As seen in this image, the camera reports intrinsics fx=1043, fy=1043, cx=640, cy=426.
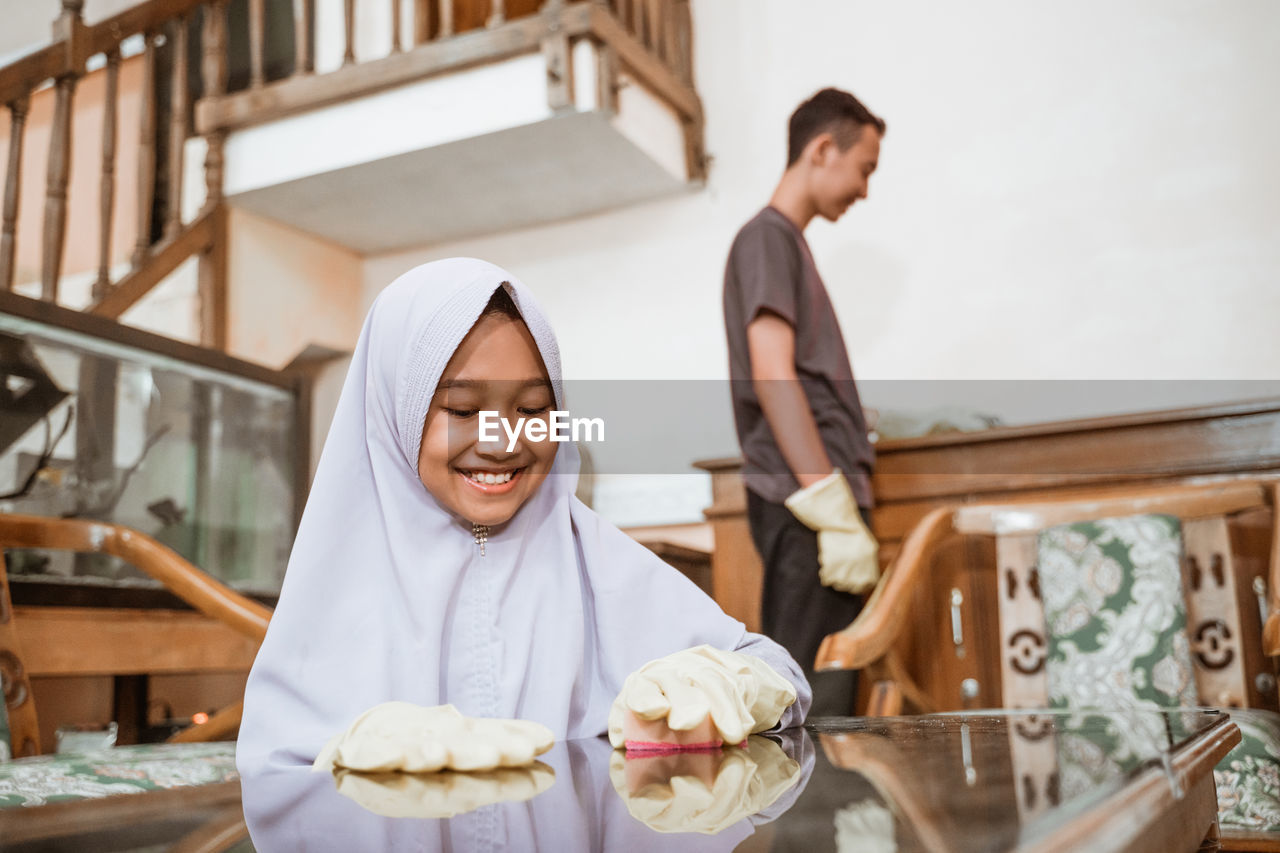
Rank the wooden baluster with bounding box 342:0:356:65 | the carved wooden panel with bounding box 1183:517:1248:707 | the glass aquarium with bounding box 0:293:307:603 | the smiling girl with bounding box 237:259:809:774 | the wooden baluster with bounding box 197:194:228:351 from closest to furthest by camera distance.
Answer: the smiling girl with bounding box 237:259:809:774 → the carved wooden panel with bounding box 1183:517:1248:707 → the glass aquarium with bounding box 0:293:307:603 → the wooden baluster with bounding box 342:0:356:65 → the wooden baluster with bounding box 197:194:228:351

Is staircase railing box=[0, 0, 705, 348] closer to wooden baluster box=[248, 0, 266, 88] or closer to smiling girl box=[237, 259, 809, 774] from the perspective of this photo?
wooden baluster box=[248, 0, 266, 88]

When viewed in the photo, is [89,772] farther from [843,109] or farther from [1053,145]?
[1053,145]

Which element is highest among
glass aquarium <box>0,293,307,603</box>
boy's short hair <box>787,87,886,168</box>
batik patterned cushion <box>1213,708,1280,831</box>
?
boy's short hair <box>787,87,886,168</box>

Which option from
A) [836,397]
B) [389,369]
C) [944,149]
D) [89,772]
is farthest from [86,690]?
[944,149]

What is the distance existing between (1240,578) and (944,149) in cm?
198

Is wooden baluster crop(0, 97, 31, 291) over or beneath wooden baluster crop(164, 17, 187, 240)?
beneath

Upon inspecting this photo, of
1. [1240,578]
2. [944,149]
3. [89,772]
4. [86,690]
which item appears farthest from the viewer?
[944,149]

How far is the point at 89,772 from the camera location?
1.03 m

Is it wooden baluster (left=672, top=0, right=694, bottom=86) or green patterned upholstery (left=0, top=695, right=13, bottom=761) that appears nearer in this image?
green patterned upholstery (left=0, top=695, right=13, bottom=761)

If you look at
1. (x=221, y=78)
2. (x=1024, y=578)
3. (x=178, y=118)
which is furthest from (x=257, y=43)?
(x=1024, y=578)

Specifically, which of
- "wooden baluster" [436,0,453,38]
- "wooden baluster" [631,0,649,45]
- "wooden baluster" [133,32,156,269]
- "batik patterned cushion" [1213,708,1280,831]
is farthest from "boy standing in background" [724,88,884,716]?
"wooden baluster" [133,32,156,269]

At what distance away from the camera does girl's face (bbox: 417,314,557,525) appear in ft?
2.62

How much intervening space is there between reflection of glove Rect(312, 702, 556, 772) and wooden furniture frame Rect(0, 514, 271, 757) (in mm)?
981

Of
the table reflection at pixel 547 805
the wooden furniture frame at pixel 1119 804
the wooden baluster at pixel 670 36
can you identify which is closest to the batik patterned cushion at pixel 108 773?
the table reflection at pixel 547 805
